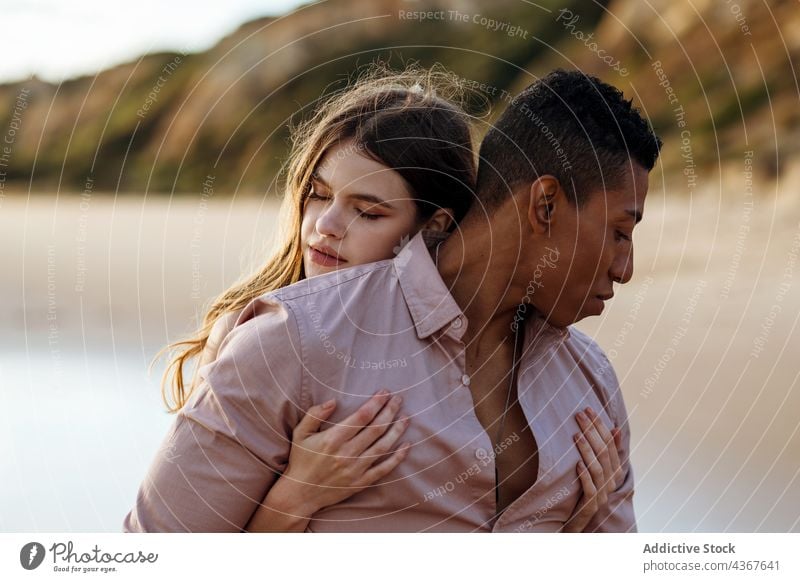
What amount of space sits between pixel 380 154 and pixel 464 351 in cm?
40

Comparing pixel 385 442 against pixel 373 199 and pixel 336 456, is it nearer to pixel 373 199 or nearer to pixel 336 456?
pixel 336 456

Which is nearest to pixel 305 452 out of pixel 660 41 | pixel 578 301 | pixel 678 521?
pixel 578 301

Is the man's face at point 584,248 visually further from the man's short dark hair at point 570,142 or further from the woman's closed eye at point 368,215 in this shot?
the woman's closed eye at point 368,215

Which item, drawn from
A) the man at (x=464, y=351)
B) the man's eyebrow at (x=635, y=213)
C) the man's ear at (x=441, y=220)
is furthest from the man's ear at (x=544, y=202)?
the man's ear at (x=441, y=220)

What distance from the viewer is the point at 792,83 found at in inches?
148

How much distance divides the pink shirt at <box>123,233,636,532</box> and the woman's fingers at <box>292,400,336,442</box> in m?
0.01

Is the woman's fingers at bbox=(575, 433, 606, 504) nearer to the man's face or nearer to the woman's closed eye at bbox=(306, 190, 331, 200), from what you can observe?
the man's face

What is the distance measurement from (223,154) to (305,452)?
144 cm

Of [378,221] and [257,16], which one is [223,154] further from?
[378,221]

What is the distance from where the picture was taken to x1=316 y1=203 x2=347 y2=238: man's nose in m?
1.80

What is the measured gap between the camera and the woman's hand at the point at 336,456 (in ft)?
5.09

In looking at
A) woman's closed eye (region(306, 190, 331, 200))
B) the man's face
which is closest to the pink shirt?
the man's face

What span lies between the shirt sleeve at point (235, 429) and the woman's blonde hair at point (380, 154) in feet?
1.26

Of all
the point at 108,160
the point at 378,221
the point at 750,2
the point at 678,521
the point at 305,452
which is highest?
the point at 750,2
